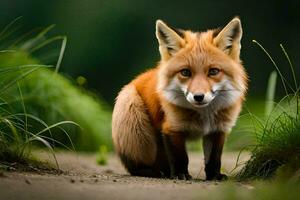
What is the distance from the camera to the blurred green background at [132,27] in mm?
11148

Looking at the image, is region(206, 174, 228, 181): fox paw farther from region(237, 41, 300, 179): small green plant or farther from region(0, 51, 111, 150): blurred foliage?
region(0, 51, 111, 150): blurred foliage

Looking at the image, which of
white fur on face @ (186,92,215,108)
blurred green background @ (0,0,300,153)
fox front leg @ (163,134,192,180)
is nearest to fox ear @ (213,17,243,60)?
white fur on face @ (186,92,215,108)

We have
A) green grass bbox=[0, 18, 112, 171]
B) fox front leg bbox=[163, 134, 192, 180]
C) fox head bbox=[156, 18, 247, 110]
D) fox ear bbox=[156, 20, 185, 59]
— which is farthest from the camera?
green grass bbox=[0, 18, 112, 171]

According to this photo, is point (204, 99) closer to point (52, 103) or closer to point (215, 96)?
point (215, 96)

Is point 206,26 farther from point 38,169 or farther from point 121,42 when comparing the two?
point 38,169

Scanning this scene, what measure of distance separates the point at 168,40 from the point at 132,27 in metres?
7.34

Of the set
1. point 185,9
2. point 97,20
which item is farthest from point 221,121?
point 185,9

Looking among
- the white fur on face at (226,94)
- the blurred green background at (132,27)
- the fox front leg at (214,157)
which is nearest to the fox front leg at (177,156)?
the fox front leg at (214,157)

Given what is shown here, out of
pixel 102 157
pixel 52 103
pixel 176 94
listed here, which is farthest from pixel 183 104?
pixel 52 103

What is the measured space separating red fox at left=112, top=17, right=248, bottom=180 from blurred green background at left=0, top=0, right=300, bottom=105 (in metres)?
5.73

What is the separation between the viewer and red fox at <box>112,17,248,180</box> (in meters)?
4.39

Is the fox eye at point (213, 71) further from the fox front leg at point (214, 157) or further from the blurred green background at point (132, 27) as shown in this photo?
the blurred green background at point (132, 27)

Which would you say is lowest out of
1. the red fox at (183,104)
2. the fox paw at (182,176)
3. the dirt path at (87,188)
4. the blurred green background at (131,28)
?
the dirt path at (87,188)

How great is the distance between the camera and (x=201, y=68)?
4363 mm
